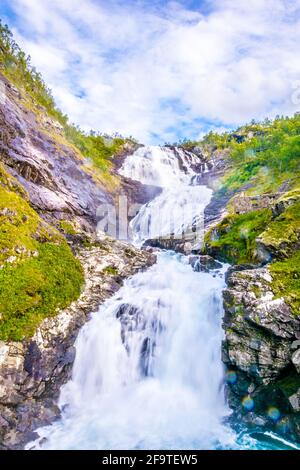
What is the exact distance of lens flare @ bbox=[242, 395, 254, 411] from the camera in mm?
12984

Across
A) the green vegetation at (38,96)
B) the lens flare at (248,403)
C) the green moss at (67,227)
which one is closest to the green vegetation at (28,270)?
the green moss at (67,227)

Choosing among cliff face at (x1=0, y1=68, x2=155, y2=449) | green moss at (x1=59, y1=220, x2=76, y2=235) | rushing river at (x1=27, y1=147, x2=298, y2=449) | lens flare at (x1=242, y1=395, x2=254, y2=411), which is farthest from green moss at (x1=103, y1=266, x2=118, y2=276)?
lens flare at (x1=242, y1=395, x2=254, y2=411)

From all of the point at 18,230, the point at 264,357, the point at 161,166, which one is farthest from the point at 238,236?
the point at 161,166

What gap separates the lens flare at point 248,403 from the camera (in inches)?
511

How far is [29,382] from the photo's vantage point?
13.1 metres

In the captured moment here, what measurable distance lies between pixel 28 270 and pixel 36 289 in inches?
47.4

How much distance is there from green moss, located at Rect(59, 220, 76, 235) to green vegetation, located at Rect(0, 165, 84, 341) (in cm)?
281

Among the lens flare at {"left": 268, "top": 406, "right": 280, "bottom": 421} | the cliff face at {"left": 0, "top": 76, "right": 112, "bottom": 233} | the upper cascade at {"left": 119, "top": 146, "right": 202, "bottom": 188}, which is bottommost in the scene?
the lens flare at {"left": 268, "top": 406, "right": 280, "bottom": 421}

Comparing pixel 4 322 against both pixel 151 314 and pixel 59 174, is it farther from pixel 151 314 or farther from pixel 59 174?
pixel 59 174

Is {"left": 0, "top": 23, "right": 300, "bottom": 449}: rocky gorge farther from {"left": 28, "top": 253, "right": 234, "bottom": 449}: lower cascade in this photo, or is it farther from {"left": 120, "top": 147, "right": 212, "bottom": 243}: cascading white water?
{"left": 120, "top": 147, "right": 212, "bottom": 243}: cascading white water

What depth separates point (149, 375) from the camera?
15477 millimetres

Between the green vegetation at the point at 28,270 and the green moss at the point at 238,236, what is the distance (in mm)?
10081

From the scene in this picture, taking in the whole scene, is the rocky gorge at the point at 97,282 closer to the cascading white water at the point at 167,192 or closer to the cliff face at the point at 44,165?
the cliff face at the point at 44,165

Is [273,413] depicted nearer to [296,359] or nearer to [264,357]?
[264,357]
